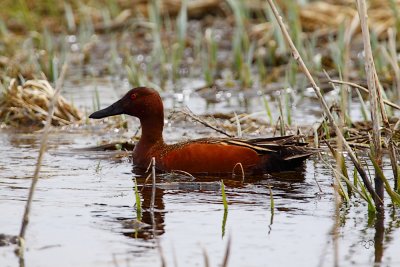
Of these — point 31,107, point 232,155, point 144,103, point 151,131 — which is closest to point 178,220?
point 232,155

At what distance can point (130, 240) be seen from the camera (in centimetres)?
552

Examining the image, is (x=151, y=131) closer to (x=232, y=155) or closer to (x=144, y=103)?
(x=144, y=103)

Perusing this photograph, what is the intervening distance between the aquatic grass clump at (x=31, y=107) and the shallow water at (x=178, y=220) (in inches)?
62.8

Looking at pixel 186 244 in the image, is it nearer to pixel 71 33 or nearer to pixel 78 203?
pixel 78 203

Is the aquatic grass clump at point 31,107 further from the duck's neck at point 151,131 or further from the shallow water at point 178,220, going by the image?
the duck's neck at point 151,131

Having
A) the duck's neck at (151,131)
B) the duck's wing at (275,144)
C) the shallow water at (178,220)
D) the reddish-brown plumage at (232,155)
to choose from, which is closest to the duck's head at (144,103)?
the duck's neck at (151,131)

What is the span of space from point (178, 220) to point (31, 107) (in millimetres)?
4359

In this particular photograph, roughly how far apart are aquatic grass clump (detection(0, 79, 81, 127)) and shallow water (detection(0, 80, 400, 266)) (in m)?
1.59

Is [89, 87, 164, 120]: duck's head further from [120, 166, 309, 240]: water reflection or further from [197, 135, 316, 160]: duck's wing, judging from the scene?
[197, 135, 316, 160]: duck's wing

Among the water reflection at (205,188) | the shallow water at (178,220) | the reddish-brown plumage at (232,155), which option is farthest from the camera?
the reddish-brown plumage at (232,155)

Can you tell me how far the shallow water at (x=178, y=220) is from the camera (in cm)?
523

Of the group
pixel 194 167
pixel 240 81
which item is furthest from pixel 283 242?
pixel 240 81

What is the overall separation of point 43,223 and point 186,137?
3.55 meters

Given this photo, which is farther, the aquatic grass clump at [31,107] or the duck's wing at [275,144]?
the aquatic grass clump at [31,107]
